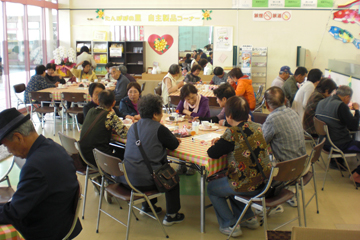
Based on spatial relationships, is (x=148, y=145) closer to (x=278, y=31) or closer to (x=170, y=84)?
(x=170, y=84)

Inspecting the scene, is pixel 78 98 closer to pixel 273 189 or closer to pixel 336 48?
pixel 273 189

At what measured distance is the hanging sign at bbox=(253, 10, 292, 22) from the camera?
10.5m

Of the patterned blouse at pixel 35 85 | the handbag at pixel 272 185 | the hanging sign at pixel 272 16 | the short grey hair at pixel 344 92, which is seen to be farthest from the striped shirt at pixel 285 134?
the hanging sign at pixel 272 16

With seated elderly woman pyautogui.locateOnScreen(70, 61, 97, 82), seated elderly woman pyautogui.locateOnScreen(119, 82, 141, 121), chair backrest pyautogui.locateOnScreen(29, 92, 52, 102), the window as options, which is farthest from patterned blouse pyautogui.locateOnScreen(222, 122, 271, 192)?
the window

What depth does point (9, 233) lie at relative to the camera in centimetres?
212

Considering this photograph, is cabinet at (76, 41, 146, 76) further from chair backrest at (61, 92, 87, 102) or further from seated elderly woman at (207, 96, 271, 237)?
seated elderly woman at (207, 96, 271, 237)

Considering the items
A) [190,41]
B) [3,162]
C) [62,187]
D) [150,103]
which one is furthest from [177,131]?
[190,41]

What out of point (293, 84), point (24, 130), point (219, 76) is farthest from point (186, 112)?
point (219, 76)

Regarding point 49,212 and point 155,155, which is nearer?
point 49,212

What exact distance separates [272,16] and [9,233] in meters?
9.95

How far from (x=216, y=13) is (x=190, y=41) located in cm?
113

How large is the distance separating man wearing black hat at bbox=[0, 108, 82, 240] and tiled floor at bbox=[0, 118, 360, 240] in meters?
1.33

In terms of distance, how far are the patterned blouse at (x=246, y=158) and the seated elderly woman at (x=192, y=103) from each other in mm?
1677

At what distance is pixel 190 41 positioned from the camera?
10.9 meters
